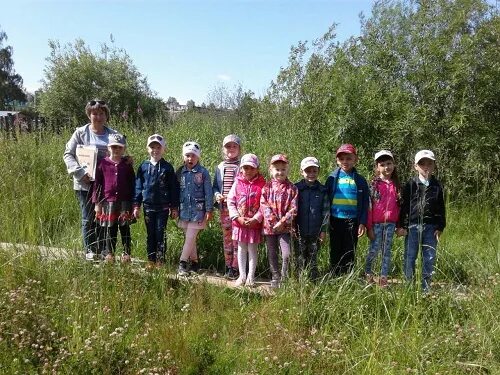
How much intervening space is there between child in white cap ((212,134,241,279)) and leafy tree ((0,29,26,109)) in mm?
48154

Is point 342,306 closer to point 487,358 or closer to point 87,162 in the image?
point 487,358

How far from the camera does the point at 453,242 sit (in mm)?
6012

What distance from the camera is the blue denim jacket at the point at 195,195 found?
5156 mm

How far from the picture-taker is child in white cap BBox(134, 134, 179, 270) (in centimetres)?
505

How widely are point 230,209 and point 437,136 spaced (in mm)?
4458

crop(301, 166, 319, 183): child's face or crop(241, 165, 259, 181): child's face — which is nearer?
crop(301, 166, 319, 183): child's face

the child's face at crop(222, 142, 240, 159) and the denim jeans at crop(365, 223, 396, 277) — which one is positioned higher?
the child's face at crop(222, 142, 240, 159)

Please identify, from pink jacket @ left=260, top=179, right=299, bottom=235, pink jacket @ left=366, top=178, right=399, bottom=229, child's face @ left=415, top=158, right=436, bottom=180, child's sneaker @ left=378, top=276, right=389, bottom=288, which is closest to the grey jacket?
pink jacket @ left=260, top=179, right=299, bottom=235

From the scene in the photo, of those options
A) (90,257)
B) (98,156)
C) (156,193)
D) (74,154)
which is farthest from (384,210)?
(74,154)

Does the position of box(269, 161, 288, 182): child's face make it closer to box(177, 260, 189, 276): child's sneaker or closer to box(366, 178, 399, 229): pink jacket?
box(366, 178, 399, 229): pink jacket

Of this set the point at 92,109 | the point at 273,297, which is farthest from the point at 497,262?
the point at 92,109

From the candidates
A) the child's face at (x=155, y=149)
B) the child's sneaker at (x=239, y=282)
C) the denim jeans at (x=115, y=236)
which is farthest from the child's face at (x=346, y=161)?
the denim jeans at (x=115, y=236)

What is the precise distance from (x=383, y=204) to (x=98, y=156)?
3.03 meters

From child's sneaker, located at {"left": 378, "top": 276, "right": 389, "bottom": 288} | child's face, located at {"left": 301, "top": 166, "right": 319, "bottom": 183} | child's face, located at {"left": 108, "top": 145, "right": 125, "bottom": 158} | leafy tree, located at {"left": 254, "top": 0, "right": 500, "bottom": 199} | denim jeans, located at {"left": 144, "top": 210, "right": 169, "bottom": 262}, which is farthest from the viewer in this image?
leafy tree, located at {"left": 254, "top": 0, "right": 500, "bottom": 199}
